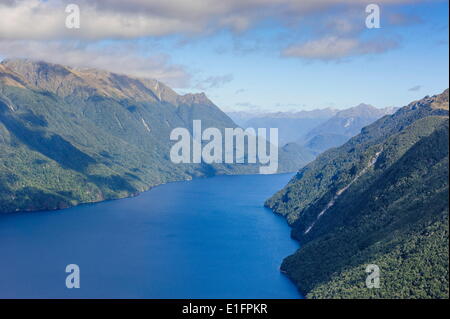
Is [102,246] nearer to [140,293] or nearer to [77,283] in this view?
[77,283]

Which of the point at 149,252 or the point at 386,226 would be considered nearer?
the point at 386,226

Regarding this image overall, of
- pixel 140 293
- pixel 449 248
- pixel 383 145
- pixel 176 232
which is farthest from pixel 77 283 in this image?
pixel 383 145

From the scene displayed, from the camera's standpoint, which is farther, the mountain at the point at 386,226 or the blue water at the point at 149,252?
the blue water at the point at 149,252

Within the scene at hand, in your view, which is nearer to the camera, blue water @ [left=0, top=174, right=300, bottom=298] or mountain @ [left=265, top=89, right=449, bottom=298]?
mountain @ [left=265, top=89, right=449, bottom=298]

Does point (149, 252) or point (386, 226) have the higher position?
point (386, 226)
